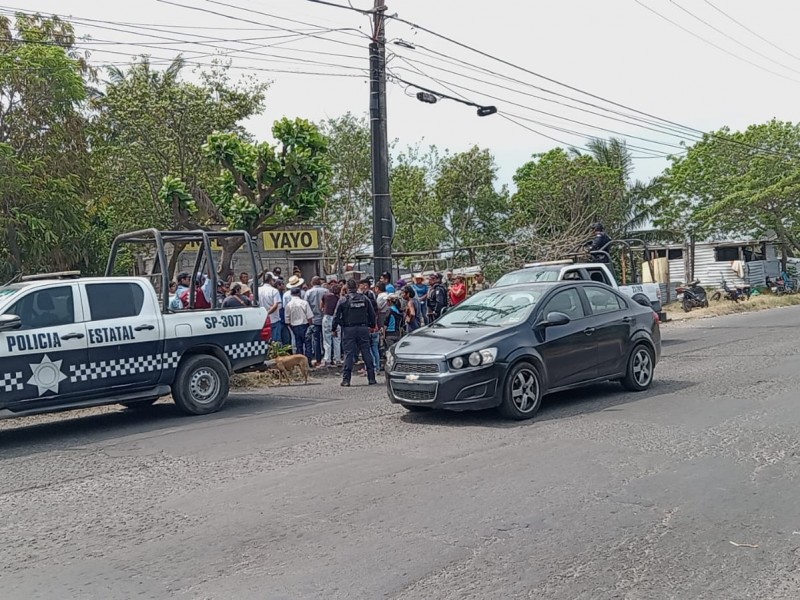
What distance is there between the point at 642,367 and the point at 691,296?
65.6ft

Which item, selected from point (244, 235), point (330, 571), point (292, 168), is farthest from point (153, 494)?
point (292, 168)

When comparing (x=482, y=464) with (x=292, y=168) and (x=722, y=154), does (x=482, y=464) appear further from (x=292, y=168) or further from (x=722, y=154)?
(x=722, y=154)

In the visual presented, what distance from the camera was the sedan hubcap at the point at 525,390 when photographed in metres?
9.45

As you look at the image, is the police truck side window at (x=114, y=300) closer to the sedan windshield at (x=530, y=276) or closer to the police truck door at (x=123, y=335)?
the police truck door at (x=123, y=335)

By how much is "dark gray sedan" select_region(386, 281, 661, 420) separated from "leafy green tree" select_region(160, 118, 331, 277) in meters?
6.88

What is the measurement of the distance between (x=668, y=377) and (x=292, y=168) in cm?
825

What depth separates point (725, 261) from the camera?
40.5m

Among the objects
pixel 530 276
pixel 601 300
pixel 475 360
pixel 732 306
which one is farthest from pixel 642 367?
pixel 732 306

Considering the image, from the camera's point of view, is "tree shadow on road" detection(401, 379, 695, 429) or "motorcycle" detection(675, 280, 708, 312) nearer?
"tree shadow on road" detection(401, 379, 695, 429)

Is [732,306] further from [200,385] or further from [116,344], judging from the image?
[116,344]

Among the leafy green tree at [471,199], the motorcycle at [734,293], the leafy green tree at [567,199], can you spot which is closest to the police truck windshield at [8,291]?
the leafy green tree at [567,199]

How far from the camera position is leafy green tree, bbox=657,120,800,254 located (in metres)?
39.6

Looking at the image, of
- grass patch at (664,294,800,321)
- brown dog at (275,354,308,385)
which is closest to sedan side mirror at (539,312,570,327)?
brown dog at (275,354,308,385)

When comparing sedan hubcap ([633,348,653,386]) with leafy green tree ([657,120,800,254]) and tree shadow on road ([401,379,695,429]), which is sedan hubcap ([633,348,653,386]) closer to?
tree shadow on road ([401,379,695,429])
